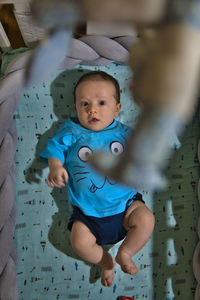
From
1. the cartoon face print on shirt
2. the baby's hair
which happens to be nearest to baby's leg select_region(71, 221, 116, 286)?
the cartoon face print on shirt

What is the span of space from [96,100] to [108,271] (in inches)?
18.9

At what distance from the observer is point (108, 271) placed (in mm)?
975

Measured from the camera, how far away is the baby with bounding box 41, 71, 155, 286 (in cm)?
94

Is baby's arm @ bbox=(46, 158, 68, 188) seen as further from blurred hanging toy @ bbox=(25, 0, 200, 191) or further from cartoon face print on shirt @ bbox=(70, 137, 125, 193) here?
blurred hanging toy @ bbox=(25, 0, 200, 191)

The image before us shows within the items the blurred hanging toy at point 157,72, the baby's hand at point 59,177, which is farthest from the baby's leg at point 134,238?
the blurred hanging toy at point 157,72

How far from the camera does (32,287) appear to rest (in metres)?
1.01

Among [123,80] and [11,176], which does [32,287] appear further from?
[123,80]

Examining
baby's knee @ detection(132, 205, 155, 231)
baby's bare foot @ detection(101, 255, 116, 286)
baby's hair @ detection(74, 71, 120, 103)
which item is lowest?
baby's bare foot @ detection(101, 255, 116, 286)

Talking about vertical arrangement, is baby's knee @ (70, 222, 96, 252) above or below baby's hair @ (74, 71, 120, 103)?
below

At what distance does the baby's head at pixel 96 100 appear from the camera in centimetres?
101

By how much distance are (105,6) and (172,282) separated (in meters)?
0.98

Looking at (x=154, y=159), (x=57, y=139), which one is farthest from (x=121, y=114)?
(x=154, y=159)

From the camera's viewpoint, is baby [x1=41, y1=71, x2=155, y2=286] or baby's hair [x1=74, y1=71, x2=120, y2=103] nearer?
baby [x1=41, y1=71, x2=155, y2=286]

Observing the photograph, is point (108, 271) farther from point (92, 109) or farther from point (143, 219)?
point (92, 109)
